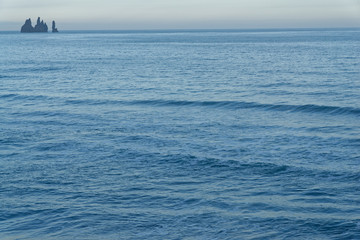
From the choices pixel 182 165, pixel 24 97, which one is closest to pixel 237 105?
pixel 182 165

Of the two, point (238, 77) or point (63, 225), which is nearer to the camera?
point (63, 225)

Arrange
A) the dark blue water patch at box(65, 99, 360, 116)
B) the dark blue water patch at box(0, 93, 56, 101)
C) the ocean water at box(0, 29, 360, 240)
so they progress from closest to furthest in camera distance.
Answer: the ocean water at box(0, 29, 360, 240) → the dark blue water patch at box(65, 99, 360, 116) → the dark blue water patch at box(0, 93, 56, 101)

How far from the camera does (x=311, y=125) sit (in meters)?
25.9

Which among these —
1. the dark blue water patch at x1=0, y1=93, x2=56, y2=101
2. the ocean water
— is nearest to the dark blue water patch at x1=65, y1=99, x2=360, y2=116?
the ocean water

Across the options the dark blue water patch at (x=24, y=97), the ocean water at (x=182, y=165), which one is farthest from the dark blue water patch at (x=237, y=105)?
the dark blue water patch at (x=24, y=97)

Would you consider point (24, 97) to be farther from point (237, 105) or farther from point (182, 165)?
point (182, 165)

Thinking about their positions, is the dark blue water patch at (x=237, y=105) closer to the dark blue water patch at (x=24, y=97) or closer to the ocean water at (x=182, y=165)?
the ocean water at (x=182, y=165)

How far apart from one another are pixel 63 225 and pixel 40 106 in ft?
68.1

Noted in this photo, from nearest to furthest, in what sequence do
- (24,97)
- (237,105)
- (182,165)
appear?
(182,165), (237,105), (24,97)

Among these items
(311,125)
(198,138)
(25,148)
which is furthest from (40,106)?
(311,125)

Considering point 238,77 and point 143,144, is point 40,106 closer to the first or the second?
point 143,144

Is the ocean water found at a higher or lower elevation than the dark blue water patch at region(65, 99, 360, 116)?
lower

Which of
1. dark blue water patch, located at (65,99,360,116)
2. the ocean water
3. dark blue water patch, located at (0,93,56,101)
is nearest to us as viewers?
the ocean water

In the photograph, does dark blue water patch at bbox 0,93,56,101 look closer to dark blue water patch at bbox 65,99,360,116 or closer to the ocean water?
the ocean water
